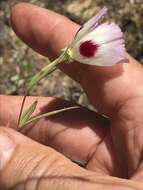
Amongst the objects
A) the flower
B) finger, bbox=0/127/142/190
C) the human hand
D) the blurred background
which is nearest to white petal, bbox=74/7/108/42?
the flower

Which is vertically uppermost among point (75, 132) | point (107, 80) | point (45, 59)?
point (107, 80)

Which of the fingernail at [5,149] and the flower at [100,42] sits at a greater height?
the flower at [100,42]

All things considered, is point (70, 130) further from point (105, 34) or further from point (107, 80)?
point (105, 34)

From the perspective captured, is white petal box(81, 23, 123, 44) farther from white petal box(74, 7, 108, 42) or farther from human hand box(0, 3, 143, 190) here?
human hand box(0, 3, 143, 190)

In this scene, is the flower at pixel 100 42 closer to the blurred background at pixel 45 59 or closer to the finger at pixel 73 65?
the finger at pixel 73 65

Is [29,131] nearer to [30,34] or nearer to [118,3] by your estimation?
[30,34]

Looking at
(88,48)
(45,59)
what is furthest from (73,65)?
(45,59)

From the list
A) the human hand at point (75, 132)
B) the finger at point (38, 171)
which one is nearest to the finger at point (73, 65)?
the human hand at point (75, 132)

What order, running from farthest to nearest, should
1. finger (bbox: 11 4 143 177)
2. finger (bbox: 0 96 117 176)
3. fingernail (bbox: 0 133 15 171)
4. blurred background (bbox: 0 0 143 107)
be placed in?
blurred background (bbox: 0 0 143 107)
finger (bbox: 0 96 117 176)
finger (bbox: 11 4 143 177)
fingernail (bbox: 0 133 15 171)
